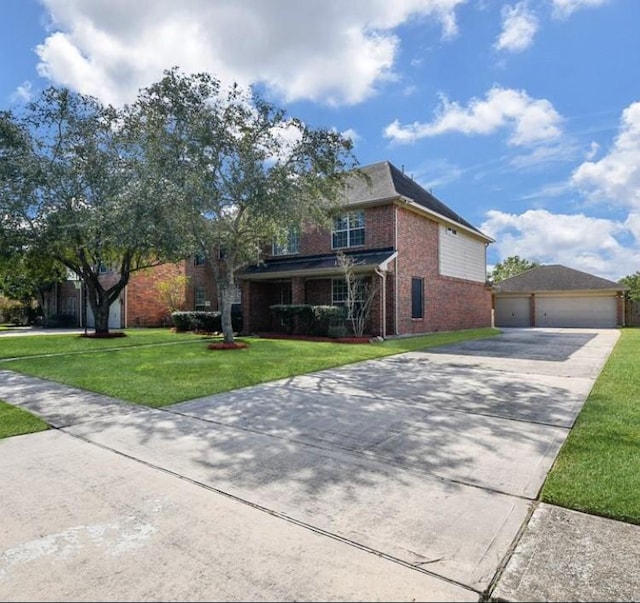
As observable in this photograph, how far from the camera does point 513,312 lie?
3269 centimetres

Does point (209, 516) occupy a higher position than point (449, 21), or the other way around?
point (449, 21)

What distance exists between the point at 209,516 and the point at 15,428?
365 cm

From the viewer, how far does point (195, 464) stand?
4020 mm

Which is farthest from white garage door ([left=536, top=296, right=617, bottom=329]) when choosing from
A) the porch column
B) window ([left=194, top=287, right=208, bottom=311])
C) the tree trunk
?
the tree trunk

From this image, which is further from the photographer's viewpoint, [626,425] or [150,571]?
[626,425]

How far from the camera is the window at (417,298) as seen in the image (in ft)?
61.5

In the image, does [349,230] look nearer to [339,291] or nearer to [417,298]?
[339,291]

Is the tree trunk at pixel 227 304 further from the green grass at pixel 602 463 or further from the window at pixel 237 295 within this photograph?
the green grass at pixel 602 463

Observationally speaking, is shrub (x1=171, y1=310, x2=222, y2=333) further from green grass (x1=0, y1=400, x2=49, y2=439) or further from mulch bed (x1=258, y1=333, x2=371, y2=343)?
green grass (x1=0, y1=400, x2=49, y2=439)

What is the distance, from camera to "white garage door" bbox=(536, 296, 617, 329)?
1156 inches

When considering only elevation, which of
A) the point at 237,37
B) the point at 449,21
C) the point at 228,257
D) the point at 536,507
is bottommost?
the point at 536,507

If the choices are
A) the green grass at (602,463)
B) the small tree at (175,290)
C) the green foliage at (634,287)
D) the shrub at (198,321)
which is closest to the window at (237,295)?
the shrub at (198,321)

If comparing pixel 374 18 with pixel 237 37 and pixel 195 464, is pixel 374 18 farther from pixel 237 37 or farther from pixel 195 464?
pixel 195 464

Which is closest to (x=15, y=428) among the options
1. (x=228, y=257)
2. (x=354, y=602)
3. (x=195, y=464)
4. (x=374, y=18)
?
(x=195, y=464)
